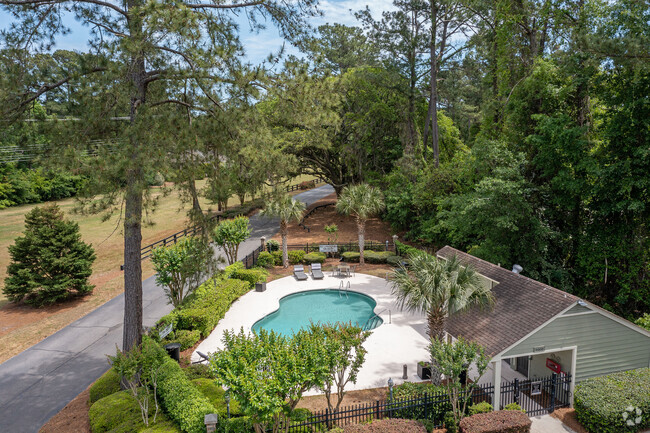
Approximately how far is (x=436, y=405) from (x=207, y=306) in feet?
33.6

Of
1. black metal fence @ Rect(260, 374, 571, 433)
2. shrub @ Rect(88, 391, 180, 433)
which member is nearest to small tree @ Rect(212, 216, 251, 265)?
shrub @ Rect(88, 391, 180, 433)

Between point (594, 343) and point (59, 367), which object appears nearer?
point (594, 343)

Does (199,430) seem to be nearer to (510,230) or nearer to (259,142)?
(259,142)

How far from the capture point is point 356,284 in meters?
22.6

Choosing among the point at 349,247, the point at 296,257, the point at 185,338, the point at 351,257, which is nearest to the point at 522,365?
the point at 185,338

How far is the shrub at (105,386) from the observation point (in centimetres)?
1167

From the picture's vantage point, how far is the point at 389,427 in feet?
31.7

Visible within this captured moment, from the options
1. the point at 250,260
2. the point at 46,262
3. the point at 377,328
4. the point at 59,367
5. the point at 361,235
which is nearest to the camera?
the point at 59,367

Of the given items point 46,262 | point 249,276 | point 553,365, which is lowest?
point 553,365

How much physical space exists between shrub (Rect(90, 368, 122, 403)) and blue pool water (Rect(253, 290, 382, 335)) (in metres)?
6.12

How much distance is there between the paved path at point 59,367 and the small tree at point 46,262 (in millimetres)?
2864

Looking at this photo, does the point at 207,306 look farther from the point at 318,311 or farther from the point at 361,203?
the point at 361,203

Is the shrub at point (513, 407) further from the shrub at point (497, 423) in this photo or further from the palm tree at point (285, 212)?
the palm tree at point (285, 212)

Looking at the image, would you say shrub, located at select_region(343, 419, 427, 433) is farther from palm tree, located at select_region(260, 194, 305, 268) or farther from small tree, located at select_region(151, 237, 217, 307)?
palm tree, located at select_region(260, 194, 305, 268)
